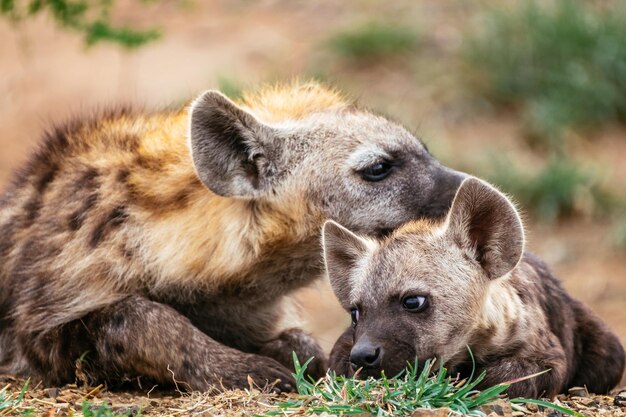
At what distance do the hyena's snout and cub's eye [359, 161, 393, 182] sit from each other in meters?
1.27

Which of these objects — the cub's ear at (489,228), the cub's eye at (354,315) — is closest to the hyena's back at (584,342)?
the cub's ear at (489,228)

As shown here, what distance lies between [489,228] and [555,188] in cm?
596

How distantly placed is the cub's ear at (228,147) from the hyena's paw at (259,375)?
0.79 metres

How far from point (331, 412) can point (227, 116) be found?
5.79 ft

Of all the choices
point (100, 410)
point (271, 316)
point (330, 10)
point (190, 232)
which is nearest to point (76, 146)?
point (190, 232)

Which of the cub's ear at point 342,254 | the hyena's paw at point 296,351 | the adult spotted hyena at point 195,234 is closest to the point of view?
the cub's ear at point 342,254

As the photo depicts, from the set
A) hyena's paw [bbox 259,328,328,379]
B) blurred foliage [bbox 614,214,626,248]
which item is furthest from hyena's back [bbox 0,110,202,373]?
blurred foliage [bbox 614,214,626,248]

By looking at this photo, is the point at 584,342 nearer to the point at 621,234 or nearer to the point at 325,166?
the point at 325,166

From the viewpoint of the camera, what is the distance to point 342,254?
521 centimetres

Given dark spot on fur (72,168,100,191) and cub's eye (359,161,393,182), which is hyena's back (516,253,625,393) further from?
dark spot on fur (72,168,100,191)

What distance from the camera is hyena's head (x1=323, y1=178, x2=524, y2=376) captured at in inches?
188

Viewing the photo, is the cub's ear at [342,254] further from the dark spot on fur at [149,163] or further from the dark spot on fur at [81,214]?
the dark spot on fur at [81,214]

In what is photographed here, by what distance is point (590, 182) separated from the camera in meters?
10.9

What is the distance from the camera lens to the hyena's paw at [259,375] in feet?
17.5
